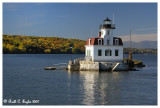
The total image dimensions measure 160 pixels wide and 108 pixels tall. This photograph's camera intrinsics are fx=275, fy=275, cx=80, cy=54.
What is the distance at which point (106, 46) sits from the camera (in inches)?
1778

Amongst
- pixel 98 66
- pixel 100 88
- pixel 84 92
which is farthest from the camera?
pixel 98 66

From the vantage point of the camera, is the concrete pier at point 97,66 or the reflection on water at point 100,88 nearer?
the reflection on water at point 100,88

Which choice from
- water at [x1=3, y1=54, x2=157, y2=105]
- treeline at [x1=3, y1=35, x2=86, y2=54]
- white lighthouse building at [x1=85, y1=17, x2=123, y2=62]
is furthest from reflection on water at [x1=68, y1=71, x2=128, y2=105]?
treeline at [x1=3, y1=35, x2=86, y2=54]

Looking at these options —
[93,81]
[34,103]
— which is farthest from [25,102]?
[93,81]

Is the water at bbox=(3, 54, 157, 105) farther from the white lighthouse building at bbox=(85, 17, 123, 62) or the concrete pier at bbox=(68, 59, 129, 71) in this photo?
the white lighthouse building at bbox=(85, 17, 123, 62)

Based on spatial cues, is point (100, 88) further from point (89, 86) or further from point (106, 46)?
point (106, 46)

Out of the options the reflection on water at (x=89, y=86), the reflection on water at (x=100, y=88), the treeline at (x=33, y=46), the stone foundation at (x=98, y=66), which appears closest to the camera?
the reflection on water at (x=89, y=86)

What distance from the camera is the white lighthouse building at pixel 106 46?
44812mm

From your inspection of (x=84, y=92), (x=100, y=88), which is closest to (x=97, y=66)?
(x=100, y=88)

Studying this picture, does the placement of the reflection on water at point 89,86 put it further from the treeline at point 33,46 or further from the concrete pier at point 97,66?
the treeline at point 33,46

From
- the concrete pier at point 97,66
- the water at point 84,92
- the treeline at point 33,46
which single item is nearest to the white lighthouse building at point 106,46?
the concrete pier at point 97,66

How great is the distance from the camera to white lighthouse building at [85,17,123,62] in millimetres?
44812

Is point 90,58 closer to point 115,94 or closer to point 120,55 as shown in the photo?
point 120,55

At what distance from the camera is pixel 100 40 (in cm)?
4516
